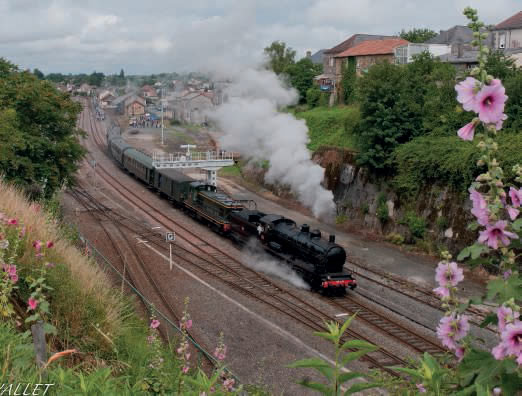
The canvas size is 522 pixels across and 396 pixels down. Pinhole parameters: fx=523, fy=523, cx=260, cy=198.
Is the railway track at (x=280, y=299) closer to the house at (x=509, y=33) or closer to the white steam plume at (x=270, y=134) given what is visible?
the white steam plume at (x=270, y=134)

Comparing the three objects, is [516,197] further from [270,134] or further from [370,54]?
[370,54]

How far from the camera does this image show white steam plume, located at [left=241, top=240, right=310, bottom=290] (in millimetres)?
22484

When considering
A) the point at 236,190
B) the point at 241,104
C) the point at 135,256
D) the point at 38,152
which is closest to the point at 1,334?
→ the point at 135,256

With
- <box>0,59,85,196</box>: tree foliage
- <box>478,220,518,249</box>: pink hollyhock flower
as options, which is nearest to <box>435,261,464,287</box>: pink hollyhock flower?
<box>478,220,518,249</box>: pink hollyhock flower

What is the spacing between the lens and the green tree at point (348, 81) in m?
52.7

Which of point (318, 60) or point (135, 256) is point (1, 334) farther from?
point (318, 60)

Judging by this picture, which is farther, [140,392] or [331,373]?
[140,392]

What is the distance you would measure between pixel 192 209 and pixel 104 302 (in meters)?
22.4

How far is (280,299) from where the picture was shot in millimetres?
20516

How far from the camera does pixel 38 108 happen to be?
30.1 metres

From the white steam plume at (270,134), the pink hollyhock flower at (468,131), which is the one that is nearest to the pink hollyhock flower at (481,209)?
the pink hollyhock flower at (468,131)

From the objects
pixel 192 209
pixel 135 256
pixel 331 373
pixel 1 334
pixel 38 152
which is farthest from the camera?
pixel 192 209

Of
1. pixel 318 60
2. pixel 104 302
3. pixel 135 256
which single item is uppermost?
pixel 318 60

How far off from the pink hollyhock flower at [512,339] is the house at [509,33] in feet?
172
